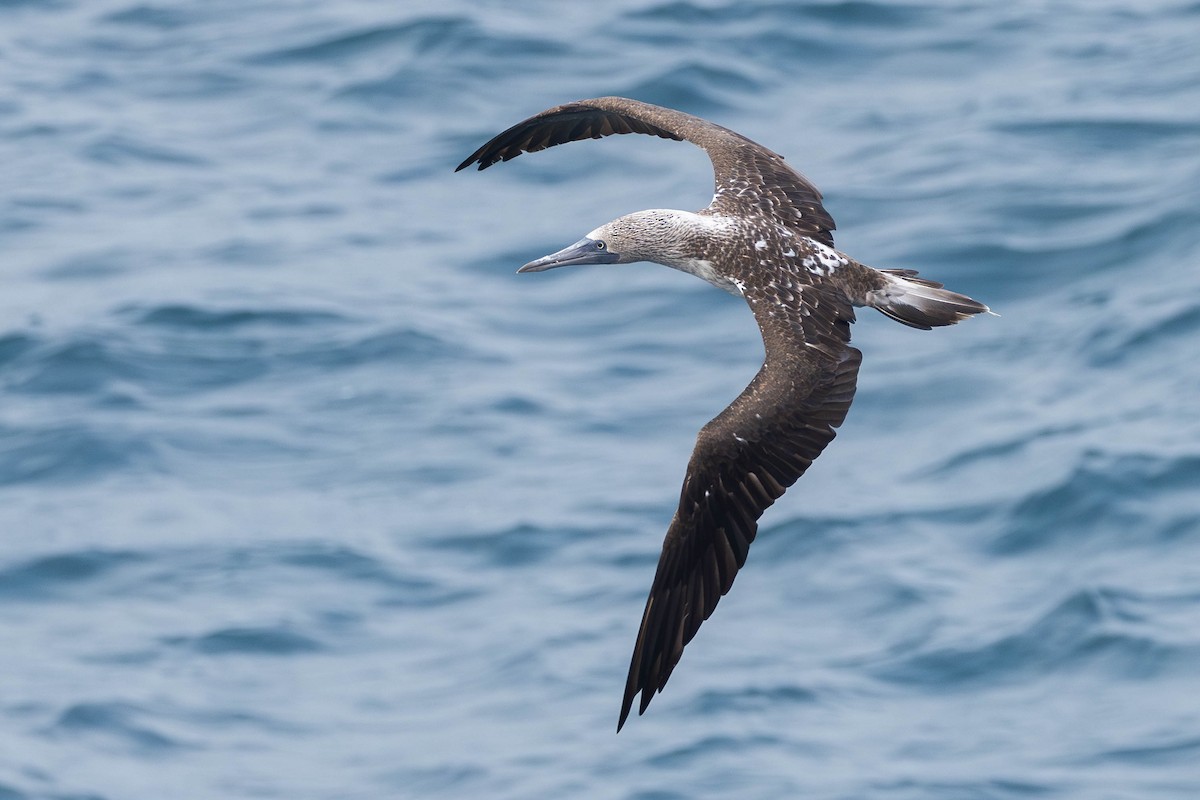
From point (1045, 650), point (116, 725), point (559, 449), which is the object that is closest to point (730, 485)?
point (1045, 650)

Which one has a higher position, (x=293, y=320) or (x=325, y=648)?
(x=293, y=320)

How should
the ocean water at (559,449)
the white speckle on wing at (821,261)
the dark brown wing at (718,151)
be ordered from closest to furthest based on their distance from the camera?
1. the white speckle on wing at (821,261)
2. the dark brown wing at (718,151)
3. the ocean water at (559,449)

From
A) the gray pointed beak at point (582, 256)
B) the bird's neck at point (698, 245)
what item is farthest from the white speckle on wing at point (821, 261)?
the gray pointed beak at point (582, 256)

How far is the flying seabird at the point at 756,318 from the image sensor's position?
10.0 metres

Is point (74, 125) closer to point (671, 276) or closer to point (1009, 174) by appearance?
point (671, 276)

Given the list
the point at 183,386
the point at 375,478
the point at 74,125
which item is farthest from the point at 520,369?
the point at 74,125

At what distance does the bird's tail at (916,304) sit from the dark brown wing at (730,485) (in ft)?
2.77

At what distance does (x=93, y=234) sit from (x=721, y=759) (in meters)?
9.96

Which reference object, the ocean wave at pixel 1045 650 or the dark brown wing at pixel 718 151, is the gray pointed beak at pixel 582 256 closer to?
the dark brown wing at pixel 718 151

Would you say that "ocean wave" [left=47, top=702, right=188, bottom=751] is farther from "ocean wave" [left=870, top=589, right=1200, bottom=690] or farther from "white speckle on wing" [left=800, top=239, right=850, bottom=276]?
"white speckle on wing" [left=800, top=239, right=850, bottom=276]

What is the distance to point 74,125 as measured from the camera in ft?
87.6

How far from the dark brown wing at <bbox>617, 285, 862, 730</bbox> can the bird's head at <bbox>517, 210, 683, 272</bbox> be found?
114cm

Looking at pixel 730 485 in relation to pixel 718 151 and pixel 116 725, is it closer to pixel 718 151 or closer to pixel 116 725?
pixel 718 151

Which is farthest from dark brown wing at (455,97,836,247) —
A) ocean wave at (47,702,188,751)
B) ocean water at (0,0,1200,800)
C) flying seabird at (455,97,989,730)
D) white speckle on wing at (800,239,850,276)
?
ocean wave at (47,702,188,751)
